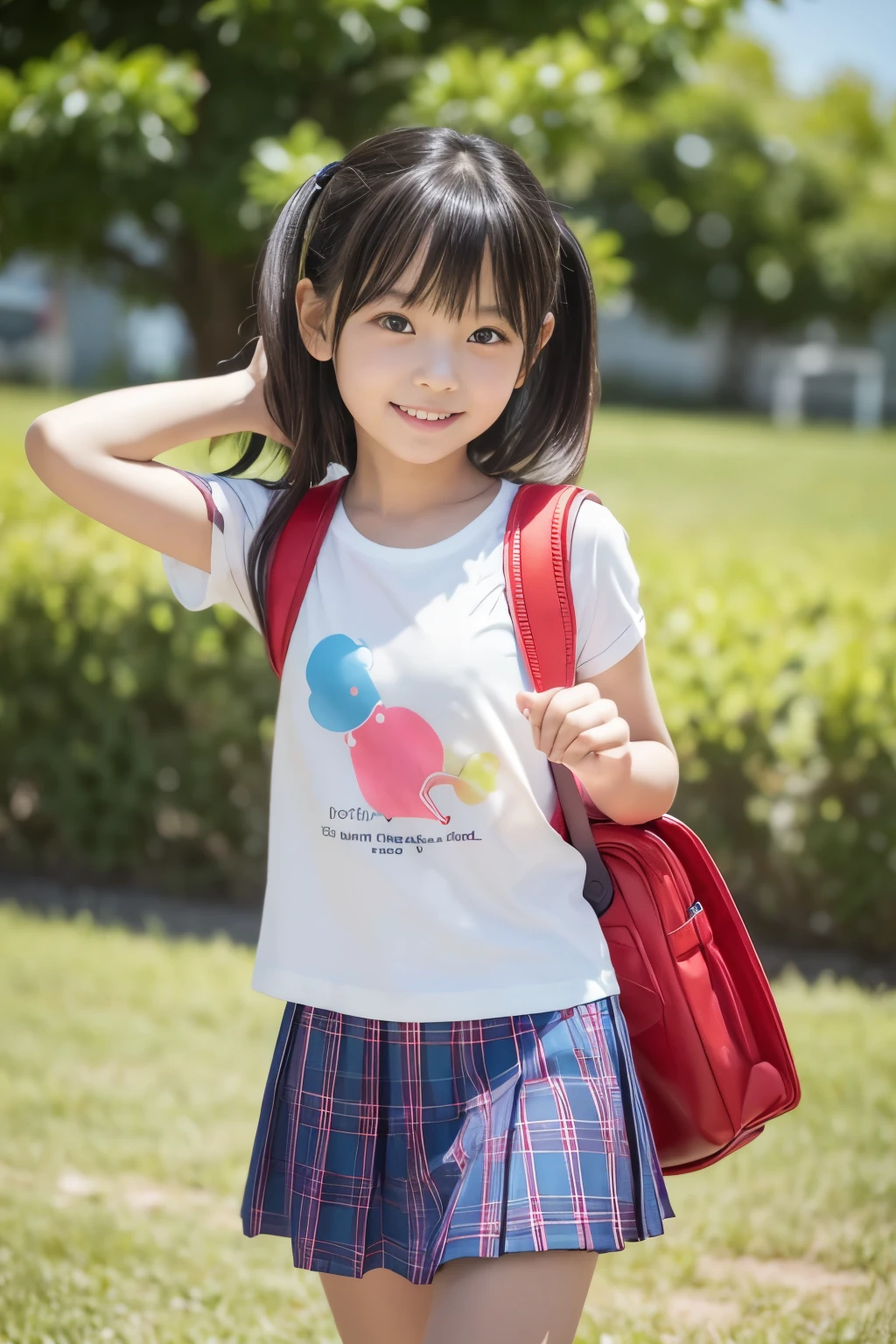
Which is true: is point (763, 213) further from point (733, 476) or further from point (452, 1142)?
point (452, 1142)

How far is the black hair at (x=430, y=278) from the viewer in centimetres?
153

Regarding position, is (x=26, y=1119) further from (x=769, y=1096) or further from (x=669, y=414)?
(x=669, y=414)

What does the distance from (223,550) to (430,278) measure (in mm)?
399

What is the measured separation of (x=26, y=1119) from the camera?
3197mm

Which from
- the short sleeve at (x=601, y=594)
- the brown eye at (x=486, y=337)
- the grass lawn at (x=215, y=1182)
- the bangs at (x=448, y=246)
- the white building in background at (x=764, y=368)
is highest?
the bangs at (x=448, y=246)

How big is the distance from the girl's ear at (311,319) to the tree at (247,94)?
102 inches

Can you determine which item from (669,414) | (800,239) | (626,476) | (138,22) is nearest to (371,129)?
(138,22)

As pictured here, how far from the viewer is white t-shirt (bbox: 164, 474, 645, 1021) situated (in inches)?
60.1

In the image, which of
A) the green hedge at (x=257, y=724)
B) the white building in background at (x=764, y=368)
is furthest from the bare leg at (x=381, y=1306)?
the white building in background at (x=764, y=368)

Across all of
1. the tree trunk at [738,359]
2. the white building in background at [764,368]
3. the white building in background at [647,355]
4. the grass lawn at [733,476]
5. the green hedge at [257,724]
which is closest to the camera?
the green hedge at [257,724]

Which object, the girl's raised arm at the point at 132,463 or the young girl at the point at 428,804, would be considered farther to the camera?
the girl's raised arm at the point at 132,463

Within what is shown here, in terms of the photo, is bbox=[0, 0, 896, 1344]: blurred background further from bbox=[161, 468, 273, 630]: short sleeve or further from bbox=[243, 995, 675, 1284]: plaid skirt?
bbox=[243, 995, 675, 1284]: plaid skirt

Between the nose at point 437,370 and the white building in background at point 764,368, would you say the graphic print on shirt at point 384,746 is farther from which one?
the white building in background at point 764,368

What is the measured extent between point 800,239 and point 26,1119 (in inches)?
1525
